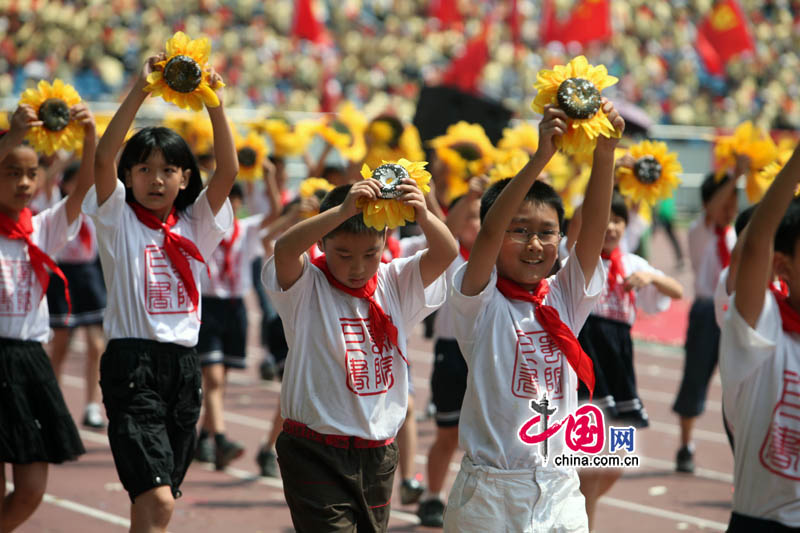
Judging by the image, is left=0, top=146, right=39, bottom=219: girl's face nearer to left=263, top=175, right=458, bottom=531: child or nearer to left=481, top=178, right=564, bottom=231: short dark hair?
left=263, top=175, right=458, bottom=531: child

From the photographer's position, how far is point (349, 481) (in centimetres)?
420

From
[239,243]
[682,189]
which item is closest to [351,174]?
[239,243]

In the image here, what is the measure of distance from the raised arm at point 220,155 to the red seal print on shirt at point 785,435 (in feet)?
8.72

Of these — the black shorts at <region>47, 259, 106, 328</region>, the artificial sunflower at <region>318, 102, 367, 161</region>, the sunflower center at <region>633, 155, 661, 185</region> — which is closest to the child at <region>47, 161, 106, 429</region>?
the black shorts at <region>47, 259, 106, 328</region>

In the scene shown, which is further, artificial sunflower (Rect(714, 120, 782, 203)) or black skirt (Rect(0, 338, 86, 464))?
artificial sunflower (Rect(714, 120, 782, 203))

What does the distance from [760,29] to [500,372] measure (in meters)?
32.9

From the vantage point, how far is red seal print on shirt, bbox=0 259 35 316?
533 centimetres

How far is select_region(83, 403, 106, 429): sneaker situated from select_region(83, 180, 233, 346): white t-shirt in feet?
13.6

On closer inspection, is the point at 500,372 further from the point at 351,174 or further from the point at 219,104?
the point at 351,174

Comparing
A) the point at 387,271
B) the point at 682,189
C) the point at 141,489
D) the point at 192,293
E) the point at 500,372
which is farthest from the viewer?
the point at 682,189

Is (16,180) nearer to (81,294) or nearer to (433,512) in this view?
(433,512)

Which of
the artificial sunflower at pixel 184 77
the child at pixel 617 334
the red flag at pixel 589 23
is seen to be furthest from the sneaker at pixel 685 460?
the red flag at pixel 589 23

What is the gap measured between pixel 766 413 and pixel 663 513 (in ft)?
13.7

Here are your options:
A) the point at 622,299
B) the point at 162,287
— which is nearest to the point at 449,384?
the point at 622,299
